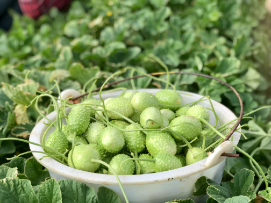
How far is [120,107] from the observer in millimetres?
854

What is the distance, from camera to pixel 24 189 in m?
0.69

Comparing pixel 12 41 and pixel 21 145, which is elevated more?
pixel 12 41

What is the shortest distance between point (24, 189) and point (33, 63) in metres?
1.08

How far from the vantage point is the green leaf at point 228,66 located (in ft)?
4.42

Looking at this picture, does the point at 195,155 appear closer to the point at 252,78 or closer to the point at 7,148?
the point at 7,148

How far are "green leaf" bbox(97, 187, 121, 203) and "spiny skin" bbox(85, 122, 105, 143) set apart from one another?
0.19 m

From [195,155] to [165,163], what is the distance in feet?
0.31

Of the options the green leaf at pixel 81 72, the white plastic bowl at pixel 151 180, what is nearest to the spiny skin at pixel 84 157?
the white plastic bowl at pixel 151 180

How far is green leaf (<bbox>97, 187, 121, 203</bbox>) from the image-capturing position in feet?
2.18

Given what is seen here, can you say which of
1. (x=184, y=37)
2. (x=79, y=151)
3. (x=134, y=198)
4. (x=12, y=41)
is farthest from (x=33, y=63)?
(x=134, y=198)

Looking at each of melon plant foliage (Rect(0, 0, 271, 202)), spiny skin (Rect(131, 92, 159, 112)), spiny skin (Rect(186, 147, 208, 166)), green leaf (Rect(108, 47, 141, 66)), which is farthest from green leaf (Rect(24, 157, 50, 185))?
green leaf (Rect(108, 47, 141, 66))

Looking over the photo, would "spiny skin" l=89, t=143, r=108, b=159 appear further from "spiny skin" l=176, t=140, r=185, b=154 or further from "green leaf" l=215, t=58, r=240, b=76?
"green leaf" l=215, t=58, r=240, b=76

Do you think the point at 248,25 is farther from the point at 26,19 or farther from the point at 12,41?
the point at 26,19

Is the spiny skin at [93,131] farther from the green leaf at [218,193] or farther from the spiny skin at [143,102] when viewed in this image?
the green leaf at [218,193]
